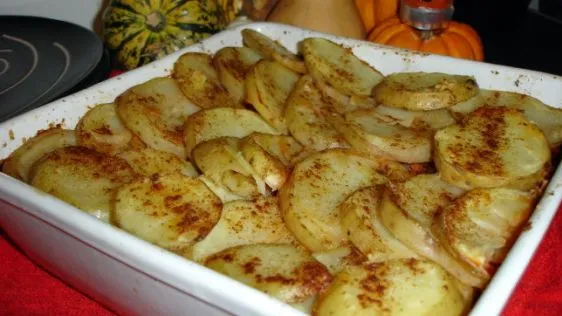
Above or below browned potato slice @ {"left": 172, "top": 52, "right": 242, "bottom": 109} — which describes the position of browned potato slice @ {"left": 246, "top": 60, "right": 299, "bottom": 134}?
above

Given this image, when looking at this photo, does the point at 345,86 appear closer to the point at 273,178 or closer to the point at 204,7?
the point at 273,178

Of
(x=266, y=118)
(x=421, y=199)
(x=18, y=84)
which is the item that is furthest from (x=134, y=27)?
(x=421, y=199)

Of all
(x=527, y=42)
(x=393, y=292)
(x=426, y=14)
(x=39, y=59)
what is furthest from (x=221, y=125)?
(x=527, y=42)

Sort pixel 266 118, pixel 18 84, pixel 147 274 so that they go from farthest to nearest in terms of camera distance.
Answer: pixel 18 84, pixel 266 118, pixel 147 274

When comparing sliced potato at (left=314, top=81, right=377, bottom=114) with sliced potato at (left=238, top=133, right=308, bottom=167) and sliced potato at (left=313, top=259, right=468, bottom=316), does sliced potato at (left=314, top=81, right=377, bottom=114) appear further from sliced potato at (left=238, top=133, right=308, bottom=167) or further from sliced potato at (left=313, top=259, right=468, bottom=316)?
sliced potato at (left=313, top=259, right=468, bottom=316)

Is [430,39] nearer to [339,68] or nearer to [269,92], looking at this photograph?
[339,68]

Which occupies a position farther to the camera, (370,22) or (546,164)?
(370,22)

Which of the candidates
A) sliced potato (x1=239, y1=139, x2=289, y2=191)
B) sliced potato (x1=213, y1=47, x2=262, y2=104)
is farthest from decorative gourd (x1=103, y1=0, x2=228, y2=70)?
sliced potato (x1=239, y1=139, x2=289, y2=191)
